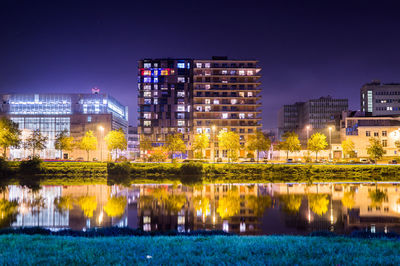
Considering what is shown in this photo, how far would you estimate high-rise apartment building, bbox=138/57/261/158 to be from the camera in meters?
126

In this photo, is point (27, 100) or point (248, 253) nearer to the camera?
point (248, 253)

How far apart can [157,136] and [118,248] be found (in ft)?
383

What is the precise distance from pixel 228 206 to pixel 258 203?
349cm

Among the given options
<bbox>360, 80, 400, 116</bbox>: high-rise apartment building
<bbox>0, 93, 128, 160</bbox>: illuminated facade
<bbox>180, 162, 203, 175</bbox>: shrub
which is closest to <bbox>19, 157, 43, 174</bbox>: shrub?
<bbox>180, 162, 203, 175</bbox>: shrub

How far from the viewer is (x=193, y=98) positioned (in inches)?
4980

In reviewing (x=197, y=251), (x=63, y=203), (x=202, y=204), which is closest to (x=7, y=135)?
(x=63, y=203)

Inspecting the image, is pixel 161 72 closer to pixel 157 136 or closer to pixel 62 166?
pixel 157 136

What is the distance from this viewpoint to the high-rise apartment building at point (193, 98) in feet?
413

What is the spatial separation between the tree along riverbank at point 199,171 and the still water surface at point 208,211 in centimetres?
2029

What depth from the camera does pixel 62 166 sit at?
2318 inches

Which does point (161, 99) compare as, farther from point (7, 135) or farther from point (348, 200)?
point (348, 200)

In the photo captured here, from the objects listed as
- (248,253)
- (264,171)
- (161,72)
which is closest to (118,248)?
(248,253)

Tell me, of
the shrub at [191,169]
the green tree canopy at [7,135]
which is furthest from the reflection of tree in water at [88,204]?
the green tree canopy at [7,135]

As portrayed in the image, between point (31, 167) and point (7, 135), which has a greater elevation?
point (7, 135)
